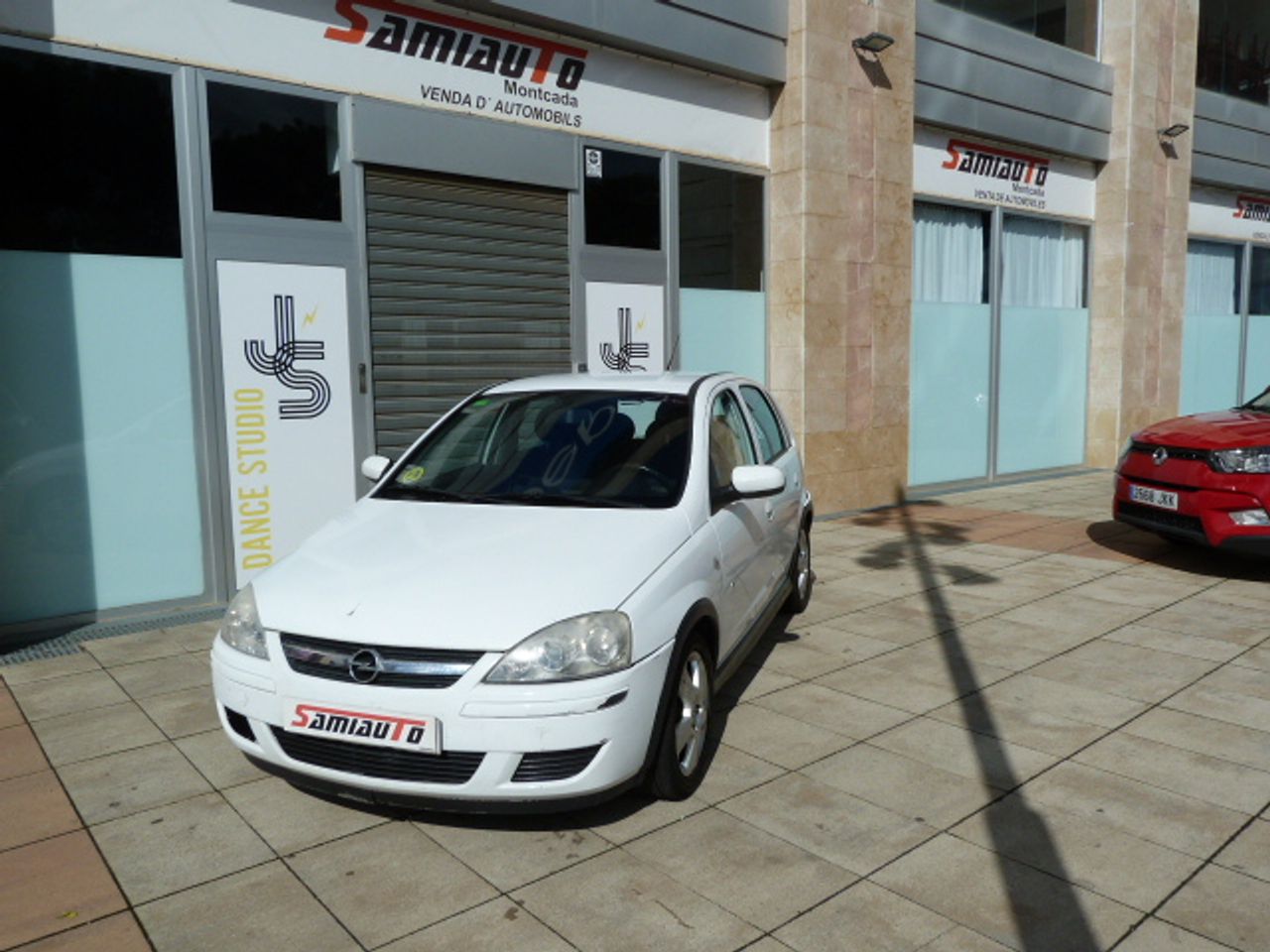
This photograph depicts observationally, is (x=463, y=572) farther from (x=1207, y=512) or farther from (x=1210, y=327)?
(x=1210, y=327)

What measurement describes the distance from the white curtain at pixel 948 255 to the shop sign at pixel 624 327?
3.88 m

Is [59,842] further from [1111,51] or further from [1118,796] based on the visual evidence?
[1111,51]

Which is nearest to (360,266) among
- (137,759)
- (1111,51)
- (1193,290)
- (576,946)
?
(137,759)

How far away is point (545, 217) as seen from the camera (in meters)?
8.51

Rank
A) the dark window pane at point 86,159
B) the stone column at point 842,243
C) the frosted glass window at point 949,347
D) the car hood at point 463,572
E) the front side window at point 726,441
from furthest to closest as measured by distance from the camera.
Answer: the frosted glass window at point 949,347 < the stone column at point 842,243 < the dark window pane at point 86,159 < the front side window at point 726,441 < the car hood at point 463,572

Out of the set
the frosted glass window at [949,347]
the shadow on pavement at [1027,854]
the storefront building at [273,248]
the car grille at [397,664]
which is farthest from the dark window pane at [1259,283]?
the car grille at [397,664]

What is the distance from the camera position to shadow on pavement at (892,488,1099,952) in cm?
295

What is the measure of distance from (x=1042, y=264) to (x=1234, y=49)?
20.7ft

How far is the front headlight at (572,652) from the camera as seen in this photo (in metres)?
3.20

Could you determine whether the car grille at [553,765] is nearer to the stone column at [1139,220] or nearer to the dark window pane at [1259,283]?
the stone column at [1139,220]

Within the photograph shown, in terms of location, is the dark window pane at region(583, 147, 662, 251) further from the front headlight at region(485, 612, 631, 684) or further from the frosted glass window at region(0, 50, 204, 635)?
the front headlight at region(485, 612, 631, 684)

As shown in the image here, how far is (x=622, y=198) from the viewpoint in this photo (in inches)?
358

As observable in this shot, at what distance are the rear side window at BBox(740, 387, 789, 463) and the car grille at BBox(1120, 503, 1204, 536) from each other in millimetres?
3502

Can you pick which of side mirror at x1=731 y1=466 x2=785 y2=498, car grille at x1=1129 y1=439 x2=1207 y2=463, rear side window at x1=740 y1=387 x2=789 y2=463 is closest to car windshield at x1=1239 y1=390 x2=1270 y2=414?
car grille at x1=1129 y1=439 x2=1207 y2=463
